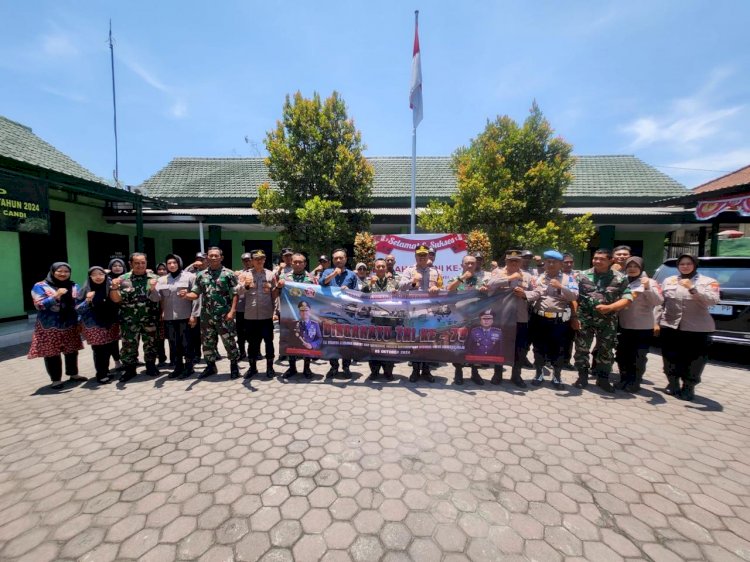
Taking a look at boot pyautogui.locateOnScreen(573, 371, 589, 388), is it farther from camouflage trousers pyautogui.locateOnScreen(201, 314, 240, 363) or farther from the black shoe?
camouflage trousers pyautogui.locateOnScreen(201, 314, 240, 363)

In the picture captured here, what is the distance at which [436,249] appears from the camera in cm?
926

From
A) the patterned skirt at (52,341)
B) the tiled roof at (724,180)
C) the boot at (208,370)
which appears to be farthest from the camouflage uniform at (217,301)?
the tiled roof at (724,180)

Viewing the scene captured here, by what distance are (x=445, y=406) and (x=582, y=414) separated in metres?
1.60

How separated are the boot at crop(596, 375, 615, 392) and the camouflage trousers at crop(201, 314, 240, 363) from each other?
5.33m

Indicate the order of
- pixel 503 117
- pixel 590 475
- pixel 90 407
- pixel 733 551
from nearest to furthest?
pixel 733 551, pixel 590 475, pixel 90 407, pixel 503 117

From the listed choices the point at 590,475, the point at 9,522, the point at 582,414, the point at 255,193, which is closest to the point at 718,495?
the point at 590,475

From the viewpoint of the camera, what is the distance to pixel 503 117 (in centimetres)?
910

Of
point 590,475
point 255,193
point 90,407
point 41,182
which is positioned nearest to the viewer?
point 590,475

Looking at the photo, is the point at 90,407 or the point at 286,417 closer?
the point at 286,417

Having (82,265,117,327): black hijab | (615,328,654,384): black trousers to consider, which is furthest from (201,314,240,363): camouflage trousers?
(615,328,654,384): black trousers

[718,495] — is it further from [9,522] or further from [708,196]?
[708,196]

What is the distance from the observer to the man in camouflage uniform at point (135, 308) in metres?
4.51

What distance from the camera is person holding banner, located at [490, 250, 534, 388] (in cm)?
430

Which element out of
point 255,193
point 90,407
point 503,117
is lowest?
point 90,407
